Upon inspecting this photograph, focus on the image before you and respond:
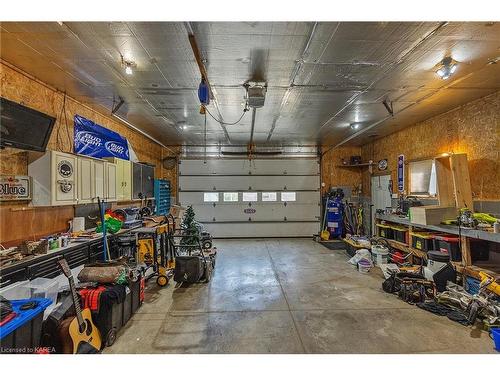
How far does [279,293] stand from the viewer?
374 centimetres

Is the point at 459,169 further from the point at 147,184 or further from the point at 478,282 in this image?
the point at 147,184

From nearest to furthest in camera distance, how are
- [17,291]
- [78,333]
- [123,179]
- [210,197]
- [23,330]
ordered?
[23,330]
[78,333]
[17,291]
[123,179]
[210,197]

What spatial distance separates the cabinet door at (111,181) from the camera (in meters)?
4.37

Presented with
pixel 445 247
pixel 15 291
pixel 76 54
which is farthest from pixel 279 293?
pixel 76 54

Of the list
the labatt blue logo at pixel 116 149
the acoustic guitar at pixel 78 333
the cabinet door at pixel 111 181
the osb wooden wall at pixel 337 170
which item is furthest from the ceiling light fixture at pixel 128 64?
the osb wooden wall at pixel 337 170

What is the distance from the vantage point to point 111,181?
14.8 ft

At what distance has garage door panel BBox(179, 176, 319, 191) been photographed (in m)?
8.12

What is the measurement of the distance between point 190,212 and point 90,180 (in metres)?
1.65

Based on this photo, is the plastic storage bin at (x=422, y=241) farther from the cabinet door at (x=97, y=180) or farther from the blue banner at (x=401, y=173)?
the cabinet door at (x=97, y=180)

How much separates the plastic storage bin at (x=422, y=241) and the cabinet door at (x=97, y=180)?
5539 mm

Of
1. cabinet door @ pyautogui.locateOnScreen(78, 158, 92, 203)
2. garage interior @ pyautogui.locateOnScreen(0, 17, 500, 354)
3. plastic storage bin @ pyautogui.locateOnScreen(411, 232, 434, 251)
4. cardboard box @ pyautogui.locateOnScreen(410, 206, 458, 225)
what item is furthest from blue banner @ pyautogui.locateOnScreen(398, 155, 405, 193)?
cabinet door @ pyautogui.locateOnScreen(78, 158, 92, 203)

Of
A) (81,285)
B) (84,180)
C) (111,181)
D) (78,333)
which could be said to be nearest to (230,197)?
(111,181)

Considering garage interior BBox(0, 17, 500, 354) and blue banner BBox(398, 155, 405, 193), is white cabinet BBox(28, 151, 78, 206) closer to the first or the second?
garage interior BBox(0, 17, 500, 354)

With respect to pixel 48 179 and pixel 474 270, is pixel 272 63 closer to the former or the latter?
pixel 48 179
